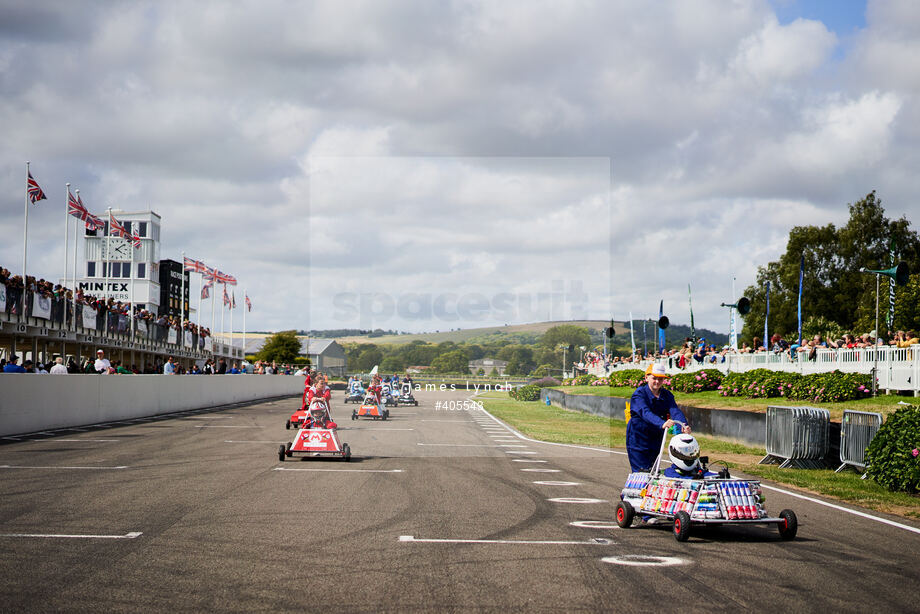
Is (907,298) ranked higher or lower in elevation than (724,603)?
higher

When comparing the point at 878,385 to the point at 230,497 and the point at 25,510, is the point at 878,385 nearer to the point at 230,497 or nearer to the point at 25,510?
the point at 230,497

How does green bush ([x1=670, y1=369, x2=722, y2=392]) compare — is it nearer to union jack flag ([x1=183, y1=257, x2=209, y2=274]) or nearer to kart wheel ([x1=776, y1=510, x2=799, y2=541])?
kart wheel ([x1=776, y1=510, x2=799, y2=541])

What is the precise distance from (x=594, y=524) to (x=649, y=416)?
1419 millimetres

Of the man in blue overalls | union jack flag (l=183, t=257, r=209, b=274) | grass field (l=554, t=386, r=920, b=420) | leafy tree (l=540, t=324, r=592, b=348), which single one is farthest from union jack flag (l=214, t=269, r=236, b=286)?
leafy tree (l=540, t=324, r=592, b=348)

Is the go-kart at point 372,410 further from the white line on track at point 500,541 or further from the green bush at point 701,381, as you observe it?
the white line on track at point 500,541

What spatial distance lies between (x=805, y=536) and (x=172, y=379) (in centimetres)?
3130

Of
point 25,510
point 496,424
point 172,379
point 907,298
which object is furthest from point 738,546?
point 907,298

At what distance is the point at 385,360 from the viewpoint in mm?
169625

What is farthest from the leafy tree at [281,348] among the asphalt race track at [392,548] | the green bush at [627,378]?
the asphalt race track at [392,548]

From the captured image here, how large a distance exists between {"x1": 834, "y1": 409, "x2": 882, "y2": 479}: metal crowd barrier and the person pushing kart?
6.48 m

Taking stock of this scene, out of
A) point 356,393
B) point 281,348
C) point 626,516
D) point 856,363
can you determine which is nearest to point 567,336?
point 281,348

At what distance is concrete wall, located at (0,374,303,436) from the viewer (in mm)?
22672

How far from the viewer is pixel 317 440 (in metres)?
17.9

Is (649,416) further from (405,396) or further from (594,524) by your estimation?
(405,396)
